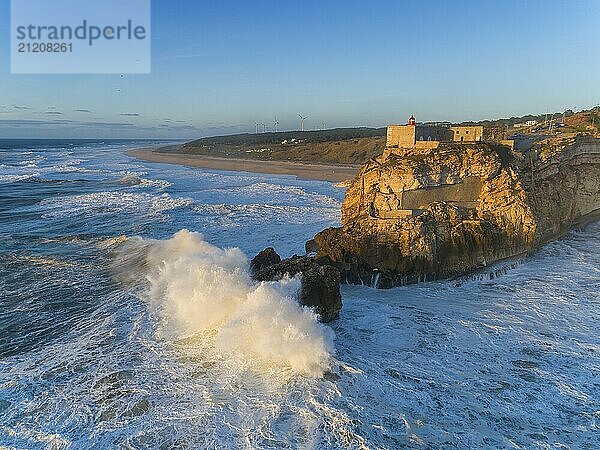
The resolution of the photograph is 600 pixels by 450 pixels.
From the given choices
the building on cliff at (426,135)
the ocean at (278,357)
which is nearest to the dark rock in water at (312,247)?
the ocean at (278,357)

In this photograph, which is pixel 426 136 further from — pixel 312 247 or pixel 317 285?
pixel 317 285

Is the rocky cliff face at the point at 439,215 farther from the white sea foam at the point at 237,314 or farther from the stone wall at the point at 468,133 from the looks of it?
the white sea foam at the point at 237,314

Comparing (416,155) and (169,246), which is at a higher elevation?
(416,155)

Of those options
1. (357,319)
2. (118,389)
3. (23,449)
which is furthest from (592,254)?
(23,449)

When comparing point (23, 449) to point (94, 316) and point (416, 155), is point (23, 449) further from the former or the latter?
point (416, 155)

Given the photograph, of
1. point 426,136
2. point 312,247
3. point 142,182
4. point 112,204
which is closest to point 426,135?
point 426,136

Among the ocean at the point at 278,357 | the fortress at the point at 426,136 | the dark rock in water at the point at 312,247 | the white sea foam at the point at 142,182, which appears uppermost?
the fortress at the point at 426,136

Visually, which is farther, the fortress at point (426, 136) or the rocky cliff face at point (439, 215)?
the fortress at point (426, 136)
